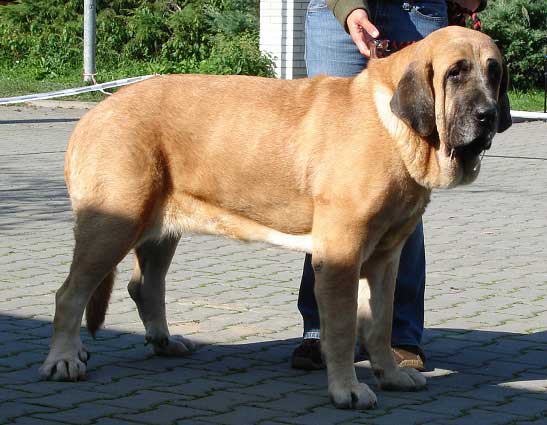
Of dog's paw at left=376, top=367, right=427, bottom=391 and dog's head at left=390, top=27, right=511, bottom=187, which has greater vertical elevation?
dog's head at left=390, top=27, right=511, bottom=187

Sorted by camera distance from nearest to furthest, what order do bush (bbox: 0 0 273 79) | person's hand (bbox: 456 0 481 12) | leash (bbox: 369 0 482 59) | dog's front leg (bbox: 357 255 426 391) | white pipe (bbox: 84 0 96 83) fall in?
dog's front leg (bbox: 357 255 426 391) < leash (bbox: 369 0 482 59) < person's hand (bbox: 456 0 481 12) < white pipe (bbox: 84 0 96 83) < bush (bbox: 0 0 273 79)

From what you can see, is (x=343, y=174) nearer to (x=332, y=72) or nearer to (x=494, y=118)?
(x=494, y=118)

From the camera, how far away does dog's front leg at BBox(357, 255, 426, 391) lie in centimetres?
480

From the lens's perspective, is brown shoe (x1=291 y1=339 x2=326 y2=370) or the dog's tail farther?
brown shoe (x1=291 y1=339 x2=326 y2=370)

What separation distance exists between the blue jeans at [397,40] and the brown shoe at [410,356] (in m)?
0.03

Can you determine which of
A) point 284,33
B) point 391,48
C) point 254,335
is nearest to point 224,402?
point 254,335

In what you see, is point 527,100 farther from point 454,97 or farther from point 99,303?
point 454,97

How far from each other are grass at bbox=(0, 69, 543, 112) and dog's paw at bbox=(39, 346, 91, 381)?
639 inches

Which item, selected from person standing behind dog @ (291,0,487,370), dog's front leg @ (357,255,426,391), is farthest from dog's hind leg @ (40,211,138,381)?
A: dog's front leg @ (357,255,426,391)

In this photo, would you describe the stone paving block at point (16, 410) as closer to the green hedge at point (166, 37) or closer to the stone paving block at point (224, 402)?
the stone paving block at point (224, 402)

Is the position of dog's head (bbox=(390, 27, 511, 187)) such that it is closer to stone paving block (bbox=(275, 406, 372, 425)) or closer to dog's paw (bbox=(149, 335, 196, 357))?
stone paving block (bbox=(275, 406, 372, 425))

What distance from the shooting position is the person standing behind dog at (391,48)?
513 centimetres

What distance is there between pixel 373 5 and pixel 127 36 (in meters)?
23.2

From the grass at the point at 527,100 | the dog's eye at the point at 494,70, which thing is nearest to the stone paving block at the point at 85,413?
the dog's eye at the point at 494,70
